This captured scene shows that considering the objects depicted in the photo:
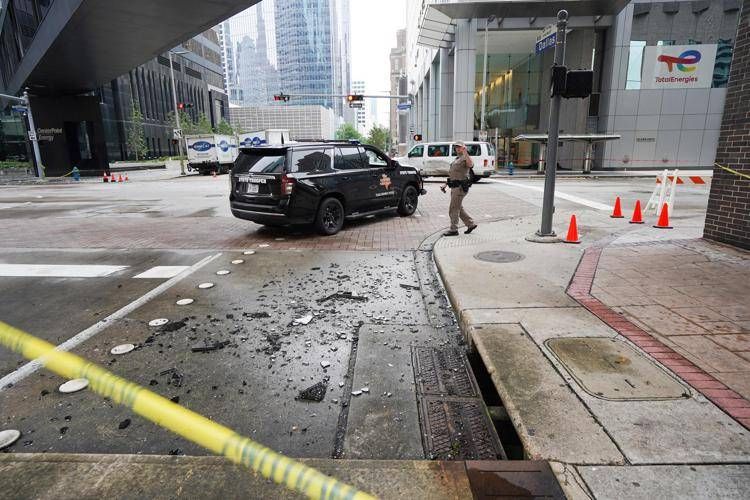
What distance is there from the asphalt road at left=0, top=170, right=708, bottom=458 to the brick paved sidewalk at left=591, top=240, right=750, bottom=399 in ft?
6.62

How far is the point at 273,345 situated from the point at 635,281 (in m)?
4.55

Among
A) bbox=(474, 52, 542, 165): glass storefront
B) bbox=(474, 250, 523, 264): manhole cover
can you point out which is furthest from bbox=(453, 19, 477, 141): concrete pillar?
bbox=(474, 250, 523, 264): manhole cover

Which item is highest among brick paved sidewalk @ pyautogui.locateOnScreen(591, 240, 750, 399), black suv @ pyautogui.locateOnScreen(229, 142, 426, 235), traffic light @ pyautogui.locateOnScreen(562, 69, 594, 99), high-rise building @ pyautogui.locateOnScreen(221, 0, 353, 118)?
high-rise building @ pyautogui.locateOnScreen(221, 0, 353, 118)

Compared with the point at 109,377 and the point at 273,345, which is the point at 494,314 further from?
the point at 109,377

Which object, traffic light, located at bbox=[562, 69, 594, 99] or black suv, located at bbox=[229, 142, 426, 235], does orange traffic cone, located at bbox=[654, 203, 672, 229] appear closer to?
traffic light, located at bbox=[562, 69, 594, 99]

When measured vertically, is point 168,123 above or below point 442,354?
above

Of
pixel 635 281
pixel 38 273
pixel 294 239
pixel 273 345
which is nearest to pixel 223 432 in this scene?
pixel 273 345

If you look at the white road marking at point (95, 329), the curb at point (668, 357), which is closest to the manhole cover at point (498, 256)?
the curb at point (668, 357)

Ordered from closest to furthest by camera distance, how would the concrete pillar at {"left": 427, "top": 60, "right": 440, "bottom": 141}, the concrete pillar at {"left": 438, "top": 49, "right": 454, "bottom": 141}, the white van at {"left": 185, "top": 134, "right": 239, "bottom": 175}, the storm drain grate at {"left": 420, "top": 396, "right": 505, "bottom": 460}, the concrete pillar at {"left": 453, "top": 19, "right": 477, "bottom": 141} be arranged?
the storm drain grate at {"left": 420, "top": 396, "right": 505, "bottom": 460} < the concrete pillar at {"left": 453, "top": 19, "right": 477, "bottom": 141} < the white van at {"left": 185, "top": 134, "right": 239, "bottom": 175} < the concrete pillar at {"left": 438, "top": 49, "right": 454, "bottom": 141} < the concrete pillar at {"left": 427, "top": 60, "right": 440, "bottom": 141}

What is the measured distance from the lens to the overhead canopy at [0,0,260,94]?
1448 cm

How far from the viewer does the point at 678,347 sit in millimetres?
3787

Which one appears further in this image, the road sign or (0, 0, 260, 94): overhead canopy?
(0, 0, 260, 94): overhead canopy

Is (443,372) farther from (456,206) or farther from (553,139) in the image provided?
(553,139)

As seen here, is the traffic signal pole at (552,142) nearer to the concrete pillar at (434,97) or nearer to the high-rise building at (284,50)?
the concrete pillar at (434,97)
